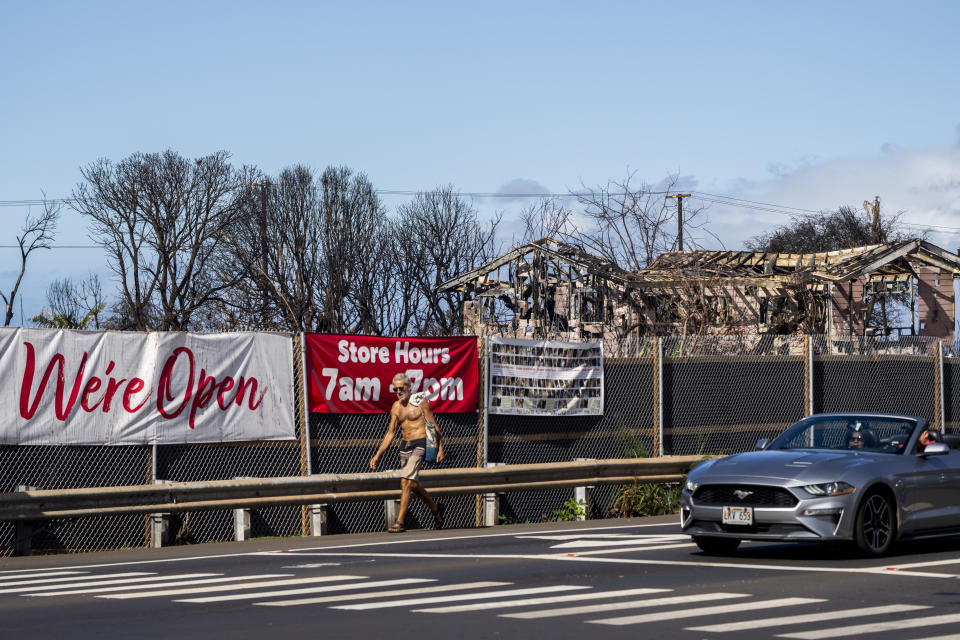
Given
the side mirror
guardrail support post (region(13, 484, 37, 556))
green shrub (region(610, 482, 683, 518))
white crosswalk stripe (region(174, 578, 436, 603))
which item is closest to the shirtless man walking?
green shrub (region(610, 482, 683, 518))

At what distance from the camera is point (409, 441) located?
16047mm

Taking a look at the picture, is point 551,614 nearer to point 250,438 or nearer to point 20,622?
point 20,622

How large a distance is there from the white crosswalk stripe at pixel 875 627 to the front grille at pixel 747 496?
291 cm

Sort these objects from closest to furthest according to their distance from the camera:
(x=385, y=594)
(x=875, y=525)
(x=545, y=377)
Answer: (x=385, y=594) → (x=875, y=525) → (x=545, y=377)

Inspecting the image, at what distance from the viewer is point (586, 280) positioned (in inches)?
1448

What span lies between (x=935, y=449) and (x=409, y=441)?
6240mm

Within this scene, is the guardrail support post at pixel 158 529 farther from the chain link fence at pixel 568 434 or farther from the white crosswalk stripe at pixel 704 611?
the white crosswalk stripe at pixel 704 611

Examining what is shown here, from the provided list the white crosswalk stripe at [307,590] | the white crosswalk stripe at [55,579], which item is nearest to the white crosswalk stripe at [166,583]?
the white crosswalk stripe at [55,579]

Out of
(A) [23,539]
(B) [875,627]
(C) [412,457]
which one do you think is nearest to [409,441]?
(C) [412,457]

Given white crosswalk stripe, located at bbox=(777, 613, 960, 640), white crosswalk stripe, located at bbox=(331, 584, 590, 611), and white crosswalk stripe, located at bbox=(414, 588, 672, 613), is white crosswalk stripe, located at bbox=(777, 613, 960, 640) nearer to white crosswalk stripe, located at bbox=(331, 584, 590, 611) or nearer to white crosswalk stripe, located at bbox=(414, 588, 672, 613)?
white crosswalk stripe, located at bbox=(414, 588, 672, 613)

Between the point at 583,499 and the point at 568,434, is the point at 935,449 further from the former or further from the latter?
the point at 568,434

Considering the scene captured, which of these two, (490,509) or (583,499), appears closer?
(490,509)

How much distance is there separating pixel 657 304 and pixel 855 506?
1899 centimetres

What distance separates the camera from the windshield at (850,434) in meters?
12.7
